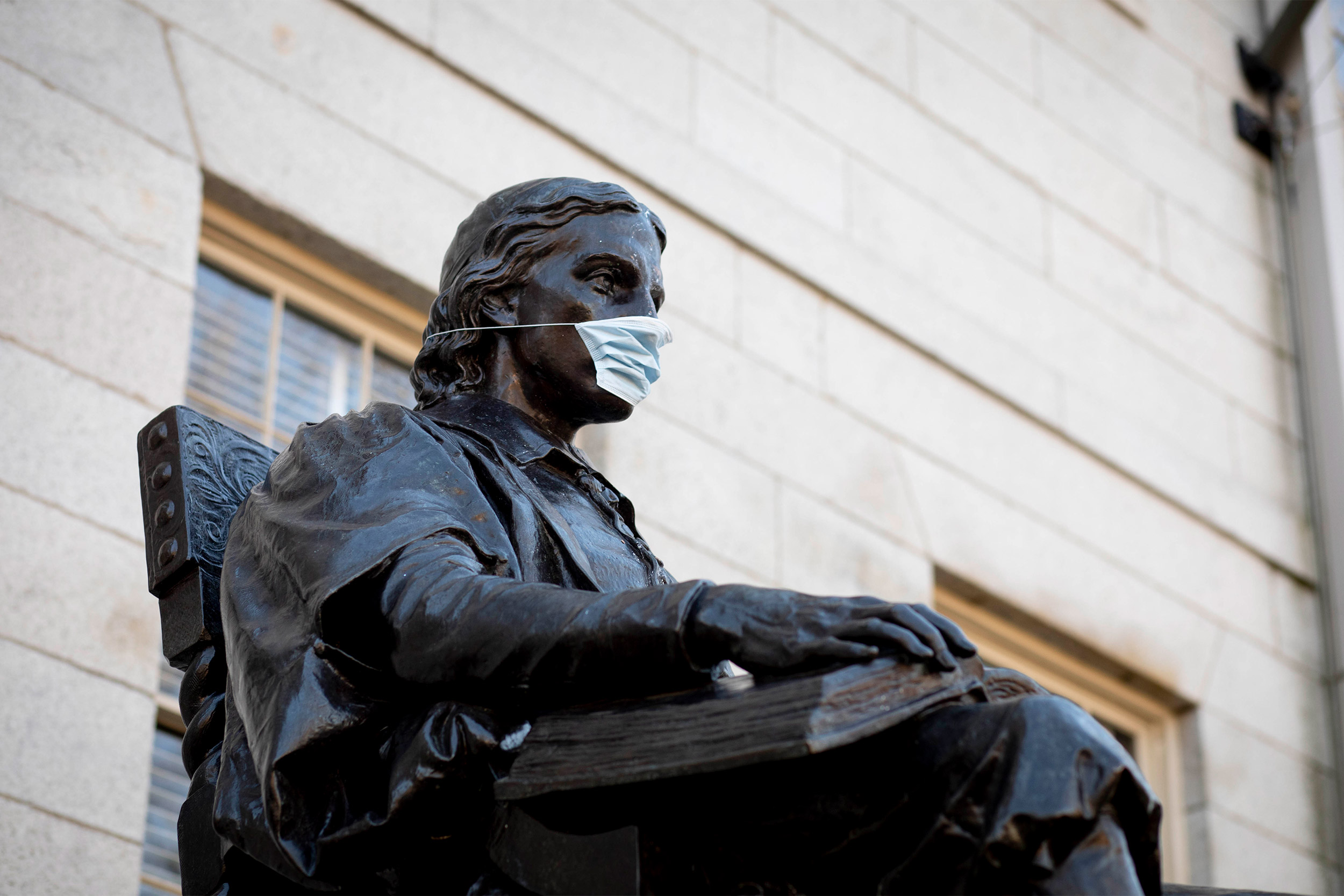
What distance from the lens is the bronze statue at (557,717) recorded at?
2713mm

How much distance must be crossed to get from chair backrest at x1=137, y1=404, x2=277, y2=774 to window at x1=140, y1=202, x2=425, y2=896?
7.05 feet

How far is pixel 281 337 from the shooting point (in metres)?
6.73

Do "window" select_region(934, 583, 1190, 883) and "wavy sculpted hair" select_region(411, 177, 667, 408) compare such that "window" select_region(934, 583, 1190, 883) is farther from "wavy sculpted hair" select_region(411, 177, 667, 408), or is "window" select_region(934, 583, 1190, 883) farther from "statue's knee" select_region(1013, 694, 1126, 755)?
"statue's knee" select_region(1013, 694, 1126, 755)

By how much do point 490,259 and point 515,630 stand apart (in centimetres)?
103

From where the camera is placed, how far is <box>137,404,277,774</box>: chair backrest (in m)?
3.67

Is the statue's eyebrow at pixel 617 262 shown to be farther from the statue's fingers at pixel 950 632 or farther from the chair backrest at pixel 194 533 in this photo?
the statue's fingers at pixel 950 632

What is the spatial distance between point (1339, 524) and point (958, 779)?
714 centimetres

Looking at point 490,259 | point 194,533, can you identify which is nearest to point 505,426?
point 490,259

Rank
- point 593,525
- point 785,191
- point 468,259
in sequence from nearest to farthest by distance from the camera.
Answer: point 593,525, point 468,259, point 785,191

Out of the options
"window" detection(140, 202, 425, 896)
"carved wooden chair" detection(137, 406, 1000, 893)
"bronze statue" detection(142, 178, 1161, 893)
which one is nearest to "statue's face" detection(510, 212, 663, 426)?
"bronze statue" detection(142, 178, 1161, 893)

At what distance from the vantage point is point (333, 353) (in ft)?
22.6

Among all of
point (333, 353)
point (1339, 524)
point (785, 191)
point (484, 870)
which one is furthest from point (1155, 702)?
point (484, 870)

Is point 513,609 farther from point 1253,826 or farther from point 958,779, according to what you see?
point 1253,826

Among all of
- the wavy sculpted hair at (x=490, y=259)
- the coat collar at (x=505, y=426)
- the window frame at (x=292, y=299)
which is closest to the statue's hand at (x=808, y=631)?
the coat collar at (x=505, y=426)
